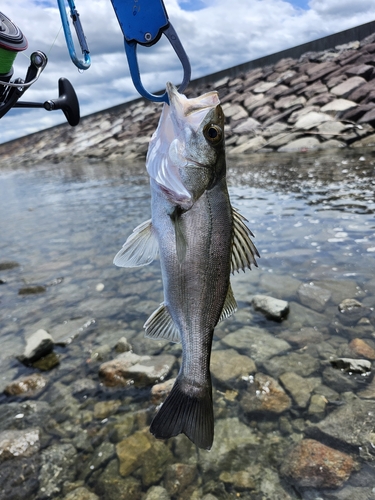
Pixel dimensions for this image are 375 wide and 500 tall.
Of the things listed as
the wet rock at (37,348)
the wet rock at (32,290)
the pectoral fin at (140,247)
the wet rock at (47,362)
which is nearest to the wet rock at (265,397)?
the pectoral fin at (140,247)

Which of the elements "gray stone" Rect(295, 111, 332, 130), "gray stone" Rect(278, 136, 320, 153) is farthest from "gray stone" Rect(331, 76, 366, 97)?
"gray stone" Rect(278, 136, 320, 153)

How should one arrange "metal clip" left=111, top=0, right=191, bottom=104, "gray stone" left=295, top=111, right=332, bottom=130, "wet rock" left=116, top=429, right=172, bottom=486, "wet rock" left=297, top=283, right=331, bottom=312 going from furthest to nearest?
"gray stone" left=295, top=111, right=332, bottom=130
"wet rock" left=297, top=283, right=331, bottom=312
"wet rock" left=116, top=429, right=172, bottom=486
"metal clip" left=111, top=0, right=191, bottom=104

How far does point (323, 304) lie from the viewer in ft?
16.5

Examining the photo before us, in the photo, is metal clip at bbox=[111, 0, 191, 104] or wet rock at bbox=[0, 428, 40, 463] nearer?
metal clip at bbox=[111, 0, 191, 104]

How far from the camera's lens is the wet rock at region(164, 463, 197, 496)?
9.62 feet

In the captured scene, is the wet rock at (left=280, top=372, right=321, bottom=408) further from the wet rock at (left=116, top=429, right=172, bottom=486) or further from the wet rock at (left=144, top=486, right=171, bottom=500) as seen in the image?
the wet rock at (left=144, top=486, right=171, bottom=500)

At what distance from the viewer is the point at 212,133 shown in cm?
230

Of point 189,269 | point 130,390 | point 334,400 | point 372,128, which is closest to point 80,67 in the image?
point 189,269

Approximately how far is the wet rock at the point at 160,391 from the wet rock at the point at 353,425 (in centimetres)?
130

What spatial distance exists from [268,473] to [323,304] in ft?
8.30

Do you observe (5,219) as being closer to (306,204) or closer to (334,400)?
(306,204)

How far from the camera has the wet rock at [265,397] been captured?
11.7 ft

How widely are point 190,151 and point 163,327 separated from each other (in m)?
1.06

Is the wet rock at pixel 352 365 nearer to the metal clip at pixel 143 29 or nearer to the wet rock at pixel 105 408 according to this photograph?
the wet rock at pixel 105 408
